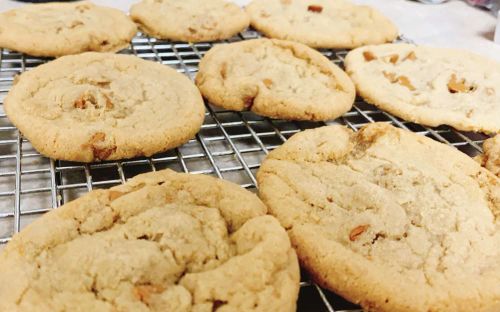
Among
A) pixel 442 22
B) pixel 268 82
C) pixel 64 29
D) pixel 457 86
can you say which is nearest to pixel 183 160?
pixel 268 82

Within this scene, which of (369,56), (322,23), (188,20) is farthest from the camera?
(322,23)

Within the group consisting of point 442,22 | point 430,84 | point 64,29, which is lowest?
point 442,22

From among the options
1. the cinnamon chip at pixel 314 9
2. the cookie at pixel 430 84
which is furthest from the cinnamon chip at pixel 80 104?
the cinnamon chip at pixel 314 9

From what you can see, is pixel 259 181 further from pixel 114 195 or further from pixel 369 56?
pixel 369 56

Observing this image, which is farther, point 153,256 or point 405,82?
point 405,82

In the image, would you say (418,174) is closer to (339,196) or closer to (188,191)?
(339,196)

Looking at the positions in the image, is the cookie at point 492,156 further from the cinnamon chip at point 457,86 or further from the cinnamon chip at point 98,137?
the cinnamon chip at point 98,137

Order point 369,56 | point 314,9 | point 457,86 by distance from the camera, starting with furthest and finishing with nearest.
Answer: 1. point 314,9
2. point 369,56
3. point 457,86
